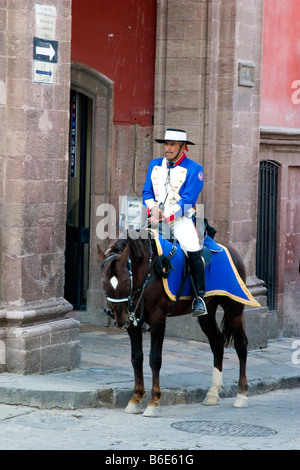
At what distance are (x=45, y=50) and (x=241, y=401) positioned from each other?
4.19 meters

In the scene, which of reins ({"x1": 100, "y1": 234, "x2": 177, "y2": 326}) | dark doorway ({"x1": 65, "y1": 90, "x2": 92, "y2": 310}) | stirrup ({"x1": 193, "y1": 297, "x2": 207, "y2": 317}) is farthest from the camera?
dark doorway ({"x1": 65, "y1": 90, "x2": 92, "y2": 310})

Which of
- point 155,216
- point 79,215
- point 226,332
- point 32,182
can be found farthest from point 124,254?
point 79,215

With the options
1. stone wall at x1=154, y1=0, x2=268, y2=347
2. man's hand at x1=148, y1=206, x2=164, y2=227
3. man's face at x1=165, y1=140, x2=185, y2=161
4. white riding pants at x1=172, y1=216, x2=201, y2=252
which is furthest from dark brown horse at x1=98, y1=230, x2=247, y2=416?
stone wall at x1=154, y1=0, x2=268, y2=347

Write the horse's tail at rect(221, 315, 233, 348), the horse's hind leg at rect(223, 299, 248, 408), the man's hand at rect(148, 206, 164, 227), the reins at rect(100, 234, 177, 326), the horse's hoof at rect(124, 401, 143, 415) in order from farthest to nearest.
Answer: the horse's tail at rect(221, 315, 233, 348) → the horse's hind leg at rect(223, 299, 248, 408) → the man's hand at rect(148, 206, 164, 227) → the horse's hoof at rect(124, 401, 143, 415) → the reins at rect(100, 234, 177, 326)

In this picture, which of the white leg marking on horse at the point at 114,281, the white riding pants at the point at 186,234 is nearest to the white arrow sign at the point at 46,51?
the white riding pants at the point at 186,234

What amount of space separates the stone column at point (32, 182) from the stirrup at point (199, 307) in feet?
5.58

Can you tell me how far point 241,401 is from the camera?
35.4ft

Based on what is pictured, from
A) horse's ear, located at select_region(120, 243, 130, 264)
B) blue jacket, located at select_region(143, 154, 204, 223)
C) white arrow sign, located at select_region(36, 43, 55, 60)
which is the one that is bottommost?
horse's ear, located at select_region(120, 243, 130, 264)

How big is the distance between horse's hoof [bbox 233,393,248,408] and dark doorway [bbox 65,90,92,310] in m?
4.42

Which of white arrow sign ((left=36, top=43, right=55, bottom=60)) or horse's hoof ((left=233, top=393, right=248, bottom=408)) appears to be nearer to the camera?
horse's hoof ((left=233, top=393, right=248, bottom=408))

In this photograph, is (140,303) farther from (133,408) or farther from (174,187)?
(174,187)

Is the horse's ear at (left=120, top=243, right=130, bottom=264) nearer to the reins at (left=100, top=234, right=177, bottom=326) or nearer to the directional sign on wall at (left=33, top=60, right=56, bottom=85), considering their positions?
the reins at (left=100, top=234, right=177, bottom=326)

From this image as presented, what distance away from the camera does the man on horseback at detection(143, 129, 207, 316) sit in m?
10.4

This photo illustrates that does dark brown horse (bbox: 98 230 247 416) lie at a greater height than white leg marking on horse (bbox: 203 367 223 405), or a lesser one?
greater
